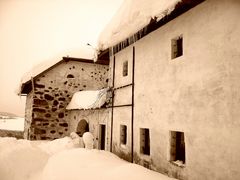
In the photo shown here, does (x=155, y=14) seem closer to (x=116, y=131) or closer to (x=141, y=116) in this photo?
(x=141, y=116)

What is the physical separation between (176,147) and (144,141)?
1.67m

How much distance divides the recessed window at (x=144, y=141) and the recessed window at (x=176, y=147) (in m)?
1.58

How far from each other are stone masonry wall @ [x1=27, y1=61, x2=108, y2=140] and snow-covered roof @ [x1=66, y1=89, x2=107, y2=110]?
641 mm

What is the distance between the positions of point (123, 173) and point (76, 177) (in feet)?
3.76

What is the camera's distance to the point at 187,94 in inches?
252

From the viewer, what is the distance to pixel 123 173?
233 inches

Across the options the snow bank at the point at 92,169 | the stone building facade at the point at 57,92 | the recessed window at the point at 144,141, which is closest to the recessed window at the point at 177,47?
the recessed window at the point at 144,141

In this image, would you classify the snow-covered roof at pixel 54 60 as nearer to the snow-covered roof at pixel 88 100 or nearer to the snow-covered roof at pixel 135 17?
the snow-covered roof at pixel 88 100

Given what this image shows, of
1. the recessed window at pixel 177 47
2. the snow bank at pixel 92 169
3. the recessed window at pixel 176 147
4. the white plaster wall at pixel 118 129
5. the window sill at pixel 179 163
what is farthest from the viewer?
the white plaster wall at pixel 118 129

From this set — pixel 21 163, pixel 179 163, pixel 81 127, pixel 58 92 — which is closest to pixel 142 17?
pixel 179 163

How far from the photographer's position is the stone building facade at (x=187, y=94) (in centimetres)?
521

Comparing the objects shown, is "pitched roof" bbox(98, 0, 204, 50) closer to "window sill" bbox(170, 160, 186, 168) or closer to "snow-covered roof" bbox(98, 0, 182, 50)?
"snow-covered roof" bbox(98, 0, 182, 50)

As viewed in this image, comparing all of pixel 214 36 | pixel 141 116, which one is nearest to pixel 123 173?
pixel 141 116

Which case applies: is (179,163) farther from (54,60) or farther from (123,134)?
(54,60)
